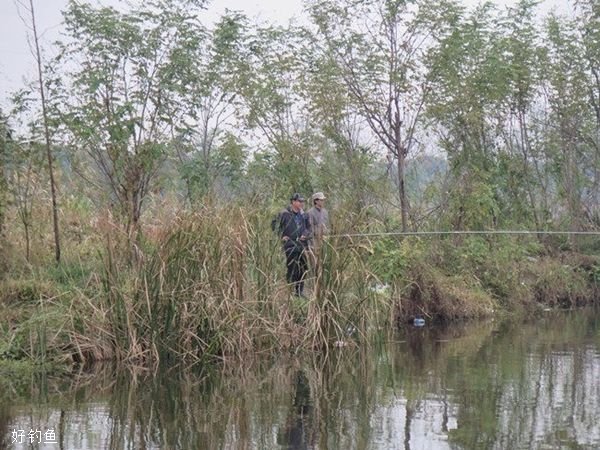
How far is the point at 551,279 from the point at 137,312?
10.5 metres

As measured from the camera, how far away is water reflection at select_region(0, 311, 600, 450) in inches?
336

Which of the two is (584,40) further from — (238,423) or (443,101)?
(238,423)

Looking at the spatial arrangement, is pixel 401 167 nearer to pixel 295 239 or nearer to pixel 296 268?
pixel 295 239

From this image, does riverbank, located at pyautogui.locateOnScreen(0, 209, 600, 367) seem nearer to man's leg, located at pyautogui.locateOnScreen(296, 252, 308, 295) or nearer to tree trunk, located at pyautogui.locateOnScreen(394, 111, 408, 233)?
man's leg, located at pyautogui.locateOnScreen(296, 252, 308, 295)

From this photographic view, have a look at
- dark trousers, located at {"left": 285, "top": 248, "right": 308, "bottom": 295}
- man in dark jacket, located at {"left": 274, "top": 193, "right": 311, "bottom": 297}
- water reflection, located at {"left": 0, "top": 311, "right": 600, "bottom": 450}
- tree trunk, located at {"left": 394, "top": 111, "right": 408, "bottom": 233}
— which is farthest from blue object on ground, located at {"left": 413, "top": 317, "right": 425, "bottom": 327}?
dark trousers, located at {"left": 285, "top": 248, "right": 308, "bottom": 295}

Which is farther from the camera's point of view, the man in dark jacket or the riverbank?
the man in dark jacket

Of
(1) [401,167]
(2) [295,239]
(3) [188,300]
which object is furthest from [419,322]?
(3) [188,300]

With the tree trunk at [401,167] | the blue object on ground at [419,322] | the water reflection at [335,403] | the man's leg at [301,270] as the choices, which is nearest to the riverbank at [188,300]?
the man's leg at [301,270]

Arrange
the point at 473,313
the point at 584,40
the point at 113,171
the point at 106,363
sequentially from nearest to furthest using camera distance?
1. the point at 106,363
2. the point at 113,171
3. the point at 473,313
4. the point at 584,40

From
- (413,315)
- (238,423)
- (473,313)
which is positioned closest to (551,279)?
(473,313)

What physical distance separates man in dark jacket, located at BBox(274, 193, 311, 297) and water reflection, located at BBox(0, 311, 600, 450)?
3.37 ft

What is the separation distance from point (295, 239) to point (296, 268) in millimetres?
394

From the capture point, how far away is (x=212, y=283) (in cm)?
1227

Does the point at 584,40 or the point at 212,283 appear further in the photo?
the point at 584,40
